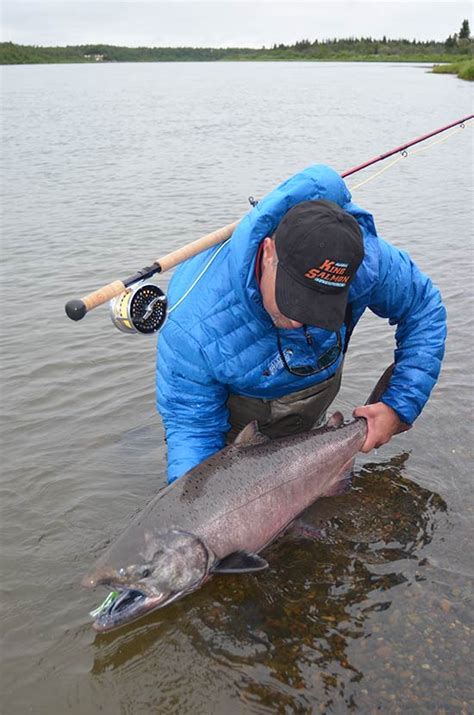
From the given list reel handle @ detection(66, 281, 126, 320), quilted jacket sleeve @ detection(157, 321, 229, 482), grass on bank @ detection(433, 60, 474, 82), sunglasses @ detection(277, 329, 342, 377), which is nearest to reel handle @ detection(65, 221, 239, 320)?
reel handle @ detection(66, 281, 126, 320)

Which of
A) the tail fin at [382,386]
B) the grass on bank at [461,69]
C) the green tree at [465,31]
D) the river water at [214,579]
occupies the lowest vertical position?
the river water at [214,579]

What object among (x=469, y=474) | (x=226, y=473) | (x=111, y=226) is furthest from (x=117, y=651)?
(x=111, y=226)

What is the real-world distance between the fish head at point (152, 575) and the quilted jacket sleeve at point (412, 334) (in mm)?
1608

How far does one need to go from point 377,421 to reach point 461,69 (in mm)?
53006

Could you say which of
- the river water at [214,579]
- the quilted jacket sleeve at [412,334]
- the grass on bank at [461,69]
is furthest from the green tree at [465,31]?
the quilted jacket sleeve at [412,334]

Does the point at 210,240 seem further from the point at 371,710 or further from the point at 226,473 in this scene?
the point at 371,710

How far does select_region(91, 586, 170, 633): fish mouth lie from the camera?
318cm

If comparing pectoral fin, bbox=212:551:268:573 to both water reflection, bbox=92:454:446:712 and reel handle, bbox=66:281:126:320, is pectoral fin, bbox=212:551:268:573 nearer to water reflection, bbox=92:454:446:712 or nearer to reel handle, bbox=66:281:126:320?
water reflection, bbox=92:454:446:712

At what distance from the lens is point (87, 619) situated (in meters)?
3.69

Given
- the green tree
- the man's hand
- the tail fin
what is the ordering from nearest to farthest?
1. the man's hand
2. the tail fin
3. the green tree

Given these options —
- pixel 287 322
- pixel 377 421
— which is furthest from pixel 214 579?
pixel 287 322

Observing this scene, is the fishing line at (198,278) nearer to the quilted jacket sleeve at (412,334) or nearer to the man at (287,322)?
the man at (287,322)

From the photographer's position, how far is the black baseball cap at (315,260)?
306 centimetres

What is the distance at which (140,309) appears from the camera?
3465mm
